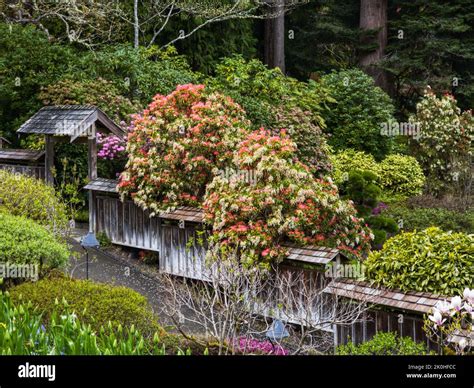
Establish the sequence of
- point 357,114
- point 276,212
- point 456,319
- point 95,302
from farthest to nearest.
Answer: point 357,114 < point 276,212 < point 95,302 < point 456,319

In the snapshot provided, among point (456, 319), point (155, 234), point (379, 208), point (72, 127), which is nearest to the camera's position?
point (456, 319)

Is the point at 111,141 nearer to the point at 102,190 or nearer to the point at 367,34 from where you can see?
the point at 102,190

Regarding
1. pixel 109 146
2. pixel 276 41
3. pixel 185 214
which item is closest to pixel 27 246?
pixel 185 214

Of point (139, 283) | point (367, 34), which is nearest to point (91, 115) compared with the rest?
point (139, 283)

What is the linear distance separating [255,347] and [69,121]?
8216mm

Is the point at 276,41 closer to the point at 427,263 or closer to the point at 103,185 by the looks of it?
the point at 103,185

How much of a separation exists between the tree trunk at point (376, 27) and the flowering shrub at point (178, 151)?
49.3 feet

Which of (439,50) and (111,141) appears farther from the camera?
(439,50)

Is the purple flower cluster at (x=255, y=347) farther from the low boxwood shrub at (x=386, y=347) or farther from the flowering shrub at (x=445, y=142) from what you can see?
the flowering shrub at (x=445, y=142)

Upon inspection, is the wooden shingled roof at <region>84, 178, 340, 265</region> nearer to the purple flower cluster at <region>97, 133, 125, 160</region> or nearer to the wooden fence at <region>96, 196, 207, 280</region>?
the wooden fence at <region>96, 196, 207, 280</region>

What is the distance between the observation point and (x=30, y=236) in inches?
416

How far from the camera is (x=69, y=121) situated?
15555 mm

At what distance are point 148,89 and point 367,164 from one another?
649 centimetres

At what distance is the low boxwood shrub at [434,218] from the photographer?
17.4m
